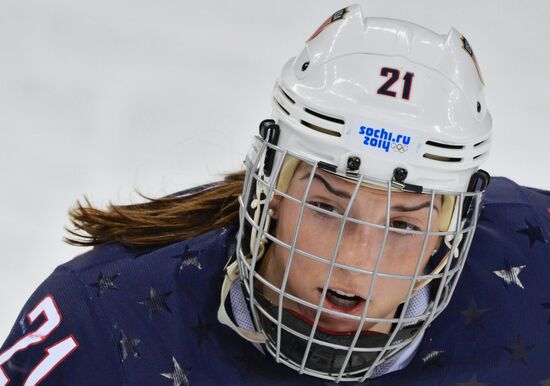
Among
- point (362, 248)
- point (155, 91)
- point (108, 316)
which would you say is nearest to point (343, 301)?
point (362, 248)

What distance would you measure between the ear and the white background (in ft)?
2.82

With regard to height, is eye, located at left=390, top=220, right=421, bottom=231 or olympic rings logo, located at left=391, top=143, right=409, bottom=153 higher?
olympic rings logo, located at left=391, top=143, right=409, bottom=153

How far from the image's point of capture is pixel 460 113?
5.61 ft

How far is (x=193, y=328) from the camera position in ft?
6.23

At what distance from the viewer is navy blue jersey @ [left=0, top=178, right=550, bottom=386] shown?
1.84 metres

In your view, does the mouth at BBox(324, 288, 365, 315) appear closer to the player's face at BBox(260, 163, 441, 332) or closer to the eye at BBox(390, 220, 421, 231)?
the player's face at BBox(260, 163, 441, 332)

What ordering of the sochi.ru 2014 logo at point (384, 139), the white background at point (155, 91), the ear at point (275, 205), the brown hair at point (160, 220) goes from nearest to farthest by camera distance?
the sochi.ru 2014 logo at point (384, 139) < the ear at point (275, 205) < the brown hair at point (160, 220) < the white background at point (155, 91)

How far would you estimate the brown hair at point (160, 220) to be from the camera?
206 centimetres

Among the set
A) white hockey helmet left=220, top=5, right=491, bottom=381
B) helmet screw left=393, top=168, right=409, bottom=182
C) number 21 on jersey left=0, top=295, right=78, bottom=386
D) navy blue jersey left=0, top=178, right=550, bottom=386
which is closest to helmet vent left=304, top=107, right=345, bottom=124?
white hockey helmet left=220, top=5, right=491, bottom=381

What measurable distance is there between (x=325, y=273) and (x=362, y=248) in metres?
0.08

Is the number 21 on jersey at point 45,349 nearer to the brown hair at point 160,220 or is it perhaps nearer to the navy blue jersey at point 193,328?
the navy blue jersey at point 193,328

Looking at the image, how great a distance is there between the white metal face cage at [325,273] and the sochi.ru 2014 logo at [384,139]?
5 cm

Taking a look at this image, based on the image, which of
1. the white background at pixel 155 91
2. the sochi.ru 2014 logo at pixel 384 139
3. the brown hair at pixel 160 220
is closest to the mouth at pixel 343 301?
the sochi.ru 2014 logo at pixel 384 139

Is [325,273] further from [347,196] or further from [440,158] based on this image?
[440,158]
